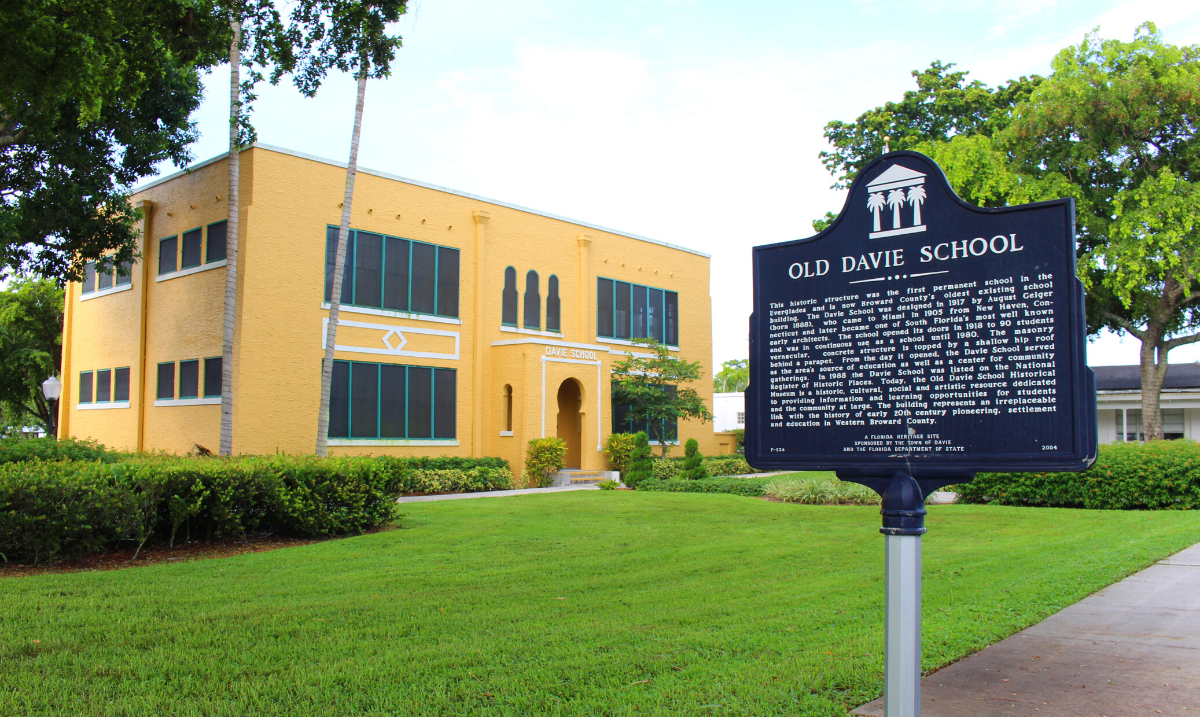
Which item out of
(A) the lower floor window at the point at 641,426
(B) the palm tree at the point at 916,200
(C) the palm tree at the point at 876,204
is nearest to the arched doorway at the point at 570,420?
(A) the lower floor window at the point at 641,426

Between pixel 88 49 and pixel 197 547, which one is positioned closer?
pixel 88 49

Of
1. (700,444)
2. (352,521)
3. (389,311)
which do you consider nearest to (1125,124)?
(700,444)

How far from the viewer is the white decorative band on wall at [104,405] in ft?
79.3

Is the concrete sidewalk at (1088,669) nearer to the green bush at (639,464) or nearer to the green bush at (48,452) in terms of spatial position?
the green bush at (48,452)

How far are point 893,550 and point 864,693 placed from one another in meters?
1.39

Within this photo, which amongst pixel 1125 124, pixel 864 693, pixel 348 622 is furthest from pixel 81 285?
pixel 1125 124

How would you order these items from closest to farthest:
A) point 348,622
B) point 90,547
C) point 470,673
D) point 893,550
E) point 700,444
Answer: point 893,550 → point 470,673 → point 348,622 → point 90,547 → point 700,444

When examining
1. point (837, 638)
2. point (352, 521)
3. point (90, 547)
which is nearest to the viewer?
point (837, 638)

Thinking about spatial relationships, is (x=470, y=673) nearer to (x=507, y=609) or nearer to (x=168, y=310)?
(x=507, y=609)

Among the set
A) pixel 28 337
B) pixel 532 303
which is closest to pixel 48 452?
pixel 532 303

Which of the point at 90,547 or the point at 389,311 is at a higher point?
the point at 389,311

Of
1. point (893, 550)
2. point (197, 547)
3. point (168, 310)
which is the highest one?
point (168, 310)

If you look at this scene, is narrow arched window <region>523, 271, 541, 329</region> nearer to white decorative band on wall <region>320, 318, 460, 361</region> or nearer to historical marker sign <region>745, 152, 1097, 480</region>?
white decorative band on wall <region>320, 318, 460, 361</region>

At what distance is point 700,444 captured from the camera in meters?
31.6
